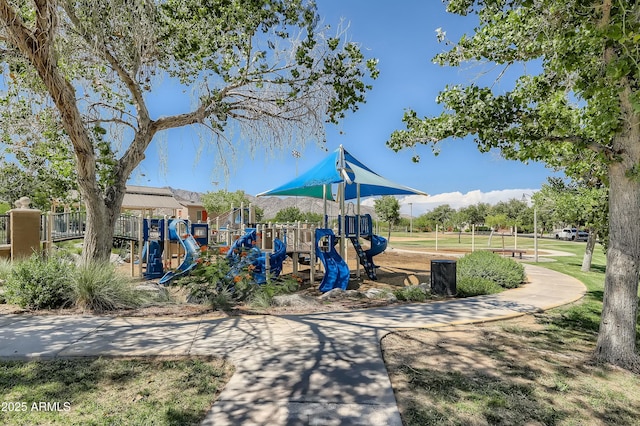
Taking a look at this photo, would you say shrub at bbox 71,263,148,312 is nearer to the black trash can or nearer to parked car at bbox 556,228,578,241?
the black trash can

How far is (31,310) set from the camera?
6.61m

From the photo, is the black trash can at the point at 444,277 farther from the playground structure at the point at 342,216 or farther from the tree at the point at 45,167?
the tree at the point at 45,167

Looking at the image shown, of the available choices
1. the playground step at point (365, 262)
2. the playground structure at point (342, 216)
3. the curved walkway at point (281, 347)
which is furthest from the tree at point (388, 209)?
the curved walkway at point (281, 347)

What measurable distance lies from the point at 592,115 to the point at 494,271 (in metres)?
5.68

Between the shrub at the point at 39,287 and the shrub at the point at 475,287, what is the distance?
8.09m

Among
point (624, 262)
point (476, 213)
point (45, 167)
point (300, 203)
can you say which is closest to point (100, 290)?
point (45, 167)

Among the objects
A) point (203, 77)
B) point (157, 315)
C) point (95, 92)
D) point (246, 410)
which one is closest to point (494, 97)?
point (246, 410)

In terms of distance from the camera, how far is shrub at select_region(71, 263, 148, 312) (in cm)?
677

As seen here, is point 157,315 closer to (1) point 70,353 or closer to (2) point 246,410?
(1) point 70,353

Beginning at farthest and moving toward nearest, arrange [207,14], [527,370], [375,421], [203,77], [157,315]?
[203,77] < [207,14] < [157,315] < [527,370] < [375,421]

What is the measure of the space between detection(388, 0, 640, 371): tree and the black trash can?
3.48 meters

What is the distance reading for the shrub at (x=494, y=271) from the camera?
33.7ft

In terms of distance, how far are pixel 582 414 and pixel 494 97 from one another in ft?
12.7

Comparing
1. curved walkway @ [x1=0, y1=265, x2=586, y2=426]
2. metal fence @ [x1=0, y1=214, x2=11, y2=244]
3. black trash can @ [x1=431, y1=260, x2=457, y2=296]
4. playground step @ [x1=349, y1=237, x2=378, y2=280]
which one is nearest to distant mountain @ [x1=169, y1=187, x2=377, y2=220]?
playground step @ [x1=349, y1=237, x2=378, y2=280]
